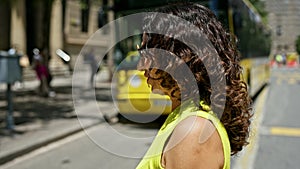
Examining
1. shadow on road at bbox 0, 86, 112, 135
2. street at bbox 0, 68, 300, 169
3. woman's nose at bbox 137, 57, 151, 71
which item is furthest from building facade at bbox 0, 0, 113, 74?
woman's nose at bbox 137, 57, 151, 71

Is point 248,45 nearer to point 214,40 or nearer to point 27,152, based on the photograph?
point 27,152

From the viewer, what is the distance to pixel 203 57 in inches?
46.0

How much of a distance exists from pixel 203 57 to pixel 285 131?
6948 mm

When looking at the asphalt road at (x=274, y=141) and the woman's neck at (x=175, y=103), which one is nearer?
the woman's neck at (x=175, y=103)

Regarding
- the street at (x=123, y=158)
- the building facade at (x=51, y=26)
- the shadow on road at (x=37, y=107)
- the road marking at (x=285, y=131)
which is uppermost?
the building facade at (x=51, y=26)

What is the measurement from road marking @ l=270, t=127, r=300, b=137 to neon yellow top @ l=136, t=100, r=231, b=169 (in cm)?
651

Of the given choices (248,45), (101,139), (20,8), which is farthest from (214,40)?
(20,8)

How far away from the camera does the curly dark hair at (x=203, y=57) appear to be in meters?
1.17

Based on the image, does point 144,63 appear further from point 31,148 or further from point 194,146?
point 31,148

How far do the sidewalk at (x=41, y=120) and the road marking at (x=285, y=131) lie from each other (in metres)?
3.33

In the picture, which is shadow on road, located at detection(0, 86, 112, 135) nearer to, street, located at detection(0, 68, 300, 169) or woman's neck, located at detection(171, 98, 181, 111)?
street, located at detection(0, 68, 300, 169)

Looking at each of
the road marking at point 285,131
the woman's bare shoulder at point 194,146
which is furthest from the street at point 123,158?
the woman's bare shoulder at point 194,146

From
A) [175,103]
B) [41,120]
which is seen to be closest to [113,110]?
[41,120]

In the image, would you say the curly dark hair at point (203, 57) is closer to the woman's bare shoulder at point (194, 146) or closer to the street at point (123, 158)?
the woman's bare shoulder at point (194, 146)
